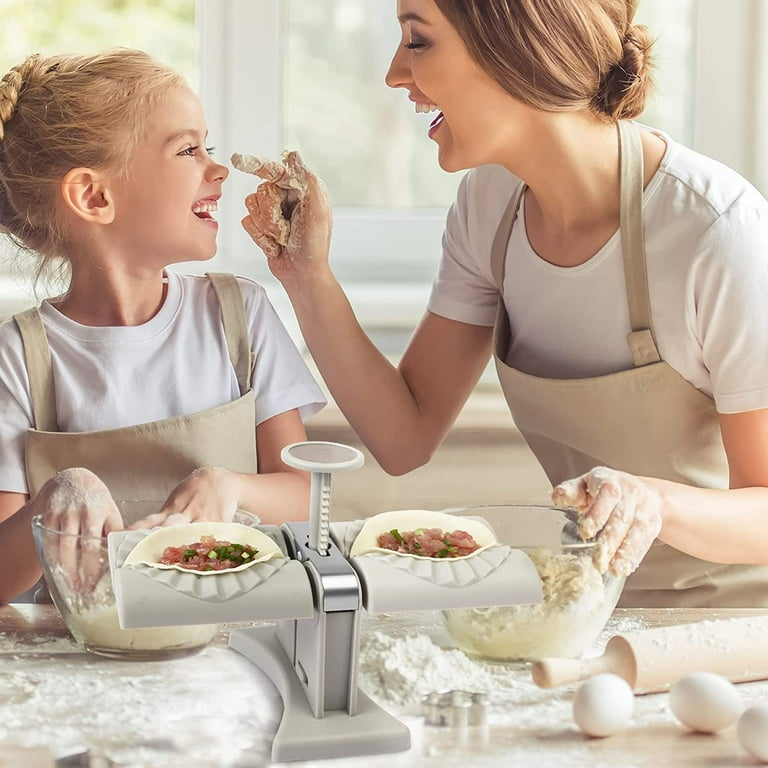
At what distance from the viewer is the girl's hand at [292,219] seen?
1487mm

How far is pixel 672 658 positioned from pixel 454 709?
20 centimetres

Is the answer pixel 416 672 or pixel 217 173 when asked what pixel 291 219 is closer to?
pixel 217 173

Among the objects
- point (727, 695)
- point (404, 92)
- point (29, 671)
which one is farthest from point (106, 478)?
point (404, 92)

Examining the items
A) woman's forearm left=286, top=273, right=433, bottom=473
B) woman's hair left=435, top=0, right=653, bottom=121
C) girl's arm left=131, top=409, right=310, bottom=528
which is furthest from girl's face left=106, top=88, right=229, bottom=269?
woman's hair left=435, top=0, right=653, bottom=121

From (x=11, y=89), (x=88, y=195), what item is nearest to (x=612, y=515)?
(x=88, y=195)

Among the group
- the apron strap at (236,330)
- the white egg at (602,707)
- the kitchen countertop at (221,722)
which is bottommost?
the kitchen countertop at (221,722)

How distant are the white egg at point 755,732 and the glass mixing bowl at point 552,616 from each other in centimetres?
20

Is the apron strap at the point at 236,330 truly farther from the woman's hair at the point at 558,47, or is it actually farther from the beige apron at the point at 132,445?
the woman's hair at the point at 558,47

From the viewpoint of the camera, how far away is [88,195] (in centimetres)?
150

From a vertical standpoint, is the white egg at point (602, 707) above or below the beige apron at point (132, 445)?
below

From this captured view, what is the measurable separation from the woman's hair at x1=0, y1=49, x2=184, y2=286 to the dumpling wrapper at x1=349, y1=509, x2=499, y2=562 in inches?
29.2

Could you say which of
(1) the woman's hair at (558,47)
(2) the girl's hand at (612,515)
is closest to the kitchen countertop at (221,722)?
(2) the girl's hand at (612,515)

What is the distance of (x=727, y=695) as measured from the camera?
2.94 feet

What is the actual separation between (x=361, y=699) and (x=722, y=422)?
0.65m
